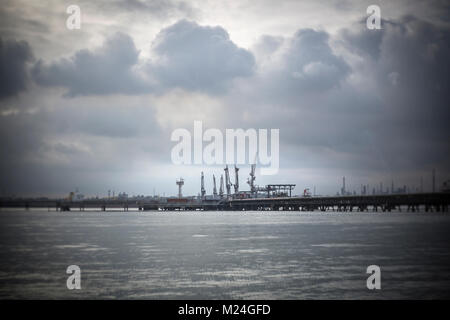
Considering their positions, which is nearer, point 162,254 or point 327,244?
point 162,254

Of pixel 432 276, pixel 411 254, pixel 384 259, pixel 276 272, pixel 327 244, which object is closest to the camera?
pixel 432 276

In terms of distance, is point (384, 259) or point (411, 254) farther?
point (411, 254)

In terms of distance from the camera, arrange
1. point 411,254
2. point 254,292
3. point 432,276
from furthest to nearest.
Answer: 1. point 411,254
2. point 432,276
3. point 254,292
